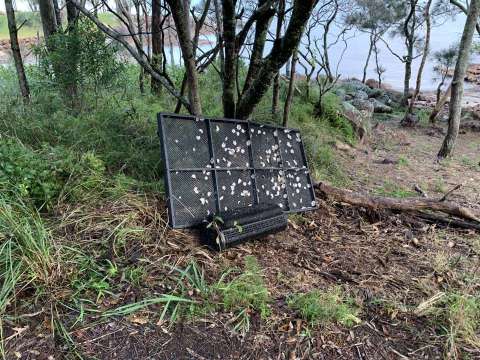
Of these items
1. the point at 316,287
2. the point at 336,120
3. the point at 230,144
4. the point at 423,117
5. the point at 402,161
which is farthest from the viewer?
the point at 423,117

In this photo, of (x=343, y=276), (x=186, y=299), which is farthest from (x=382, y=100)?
(x=186, y=299)

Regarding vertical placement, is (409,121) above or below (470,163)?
above

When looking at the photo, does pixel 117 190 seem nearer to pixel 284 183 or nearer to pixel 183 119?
pixel 183 119

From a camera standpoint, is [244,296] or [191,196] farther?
[191,196]

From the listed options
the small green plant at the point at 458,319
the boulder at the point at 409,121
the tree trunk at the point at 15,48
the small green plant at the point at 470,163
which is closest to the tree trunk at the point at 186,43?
the tree trunk at the point at 15,48

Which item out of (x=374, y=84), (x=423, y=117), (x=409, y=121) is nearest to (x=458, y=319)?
(x=409, y=121)

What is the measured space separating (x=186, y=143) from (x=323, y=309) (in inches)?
51.4

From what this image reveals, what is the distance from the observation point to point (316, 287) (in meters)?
1.86

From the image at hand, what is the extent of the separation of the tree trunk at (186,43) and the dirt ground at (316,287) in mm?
1150

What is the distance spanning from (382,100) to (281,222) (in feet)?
35.0

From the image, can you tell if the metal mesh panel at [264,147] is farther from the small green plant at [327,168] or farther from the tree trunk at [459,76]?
the tree trunk at [459,76]

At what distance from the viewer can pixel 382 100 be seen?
11.6 metres

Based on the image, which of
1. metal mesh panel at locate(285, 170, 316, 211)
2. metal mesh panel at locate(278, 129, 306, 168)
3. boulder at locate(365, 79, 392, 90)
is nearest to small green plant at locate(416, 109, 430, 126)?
boulder at locate(365, 79, 392, 90)

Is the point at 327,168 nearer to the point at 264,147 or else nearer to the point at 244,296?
the point at 264,147
